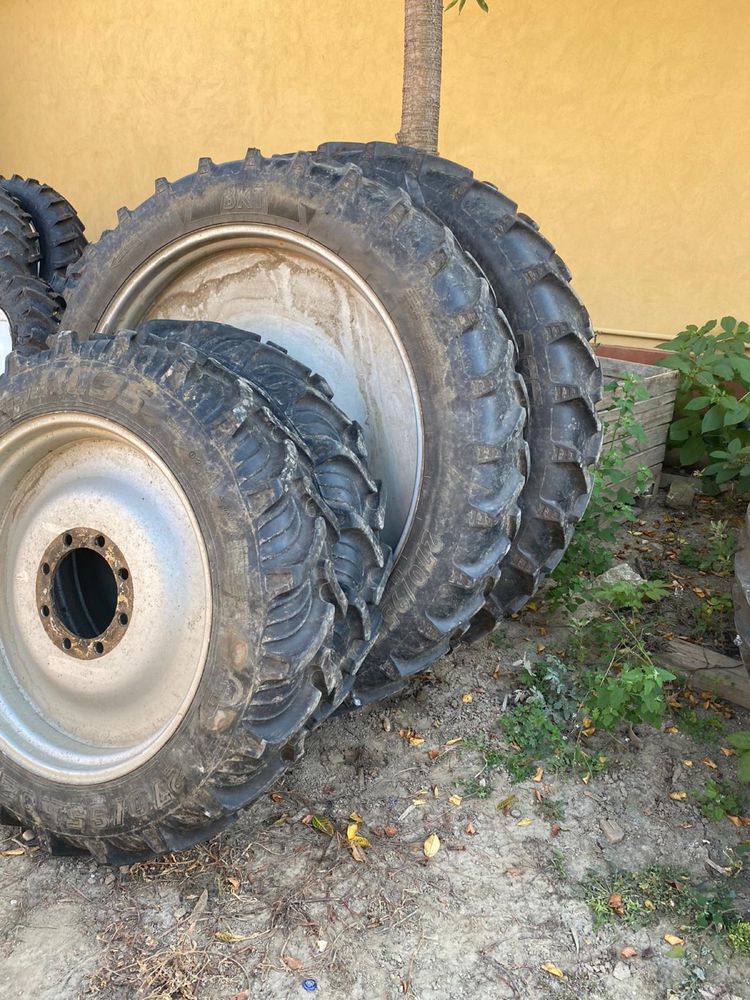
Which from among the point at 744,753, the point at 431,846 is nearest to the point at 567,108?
the point at 744,753

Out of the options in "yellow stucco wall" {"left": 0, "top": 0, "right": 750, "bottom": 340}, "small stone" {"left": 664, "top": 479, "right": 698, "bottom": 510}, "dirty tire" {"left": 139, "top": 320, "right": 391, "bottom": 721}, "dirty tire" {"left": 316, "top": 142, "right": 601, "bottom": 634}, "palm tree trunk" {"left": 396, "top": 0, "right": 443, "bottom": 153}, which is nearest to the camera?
"dirty tire" {"left": 139, "top": 320, "right": 391, "bottom": 721}

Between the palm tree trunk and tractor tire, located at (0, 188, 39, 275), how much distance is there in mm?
2056

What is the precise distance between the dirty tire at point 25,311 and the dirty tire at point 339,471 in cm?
202

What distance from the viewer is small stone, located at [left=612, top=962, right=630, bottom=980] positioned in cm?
179

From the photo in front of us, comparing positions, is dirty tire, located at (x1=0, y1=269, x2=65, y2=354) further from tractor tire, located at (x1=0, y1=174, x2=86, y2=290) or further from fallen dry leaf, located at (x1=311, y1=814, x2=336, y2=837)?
fallen dry leaf, located at (x1=311, y1=814, x2=336, y2=837)

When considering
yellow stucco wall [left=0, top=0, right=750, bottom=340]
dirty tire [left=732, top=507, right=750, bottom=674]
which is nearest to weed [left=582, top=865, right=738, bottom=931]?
dirty tire [left=732, top=507, right=750, bottom=674]

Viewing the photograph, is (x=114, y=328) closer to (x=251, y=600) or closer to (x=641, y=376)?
(x=251, y=600)

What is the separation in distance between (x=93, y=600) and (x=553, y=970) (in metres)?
1.54

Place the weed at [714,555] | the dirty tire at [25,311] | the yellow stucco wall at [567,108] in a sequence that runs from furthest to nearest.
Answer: the yellow stucco wall at [567,108], the dirty tire at [25,311], the weed at [714,555]

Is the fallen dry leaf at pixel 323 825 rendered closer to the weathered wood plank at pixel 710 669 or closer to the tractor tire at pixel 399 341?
the tractor tire at pixel 399 341

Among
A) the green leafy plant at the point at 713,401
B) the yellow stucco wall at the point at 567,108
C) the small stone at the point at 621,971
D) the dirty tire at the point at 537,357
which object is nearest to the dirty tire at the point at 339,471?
the dirty tire at the point at 537,357

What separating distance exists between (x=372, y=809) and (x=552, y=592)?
4.38 ft

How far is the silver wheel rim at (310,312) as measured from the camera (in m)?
2.31

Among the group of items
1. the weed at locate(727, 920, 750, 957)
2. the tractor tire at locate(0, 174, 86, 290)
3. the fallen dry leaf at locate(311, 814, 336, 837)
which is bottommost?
the fallen dry leaf at locate(311, 814, 336, 837)
